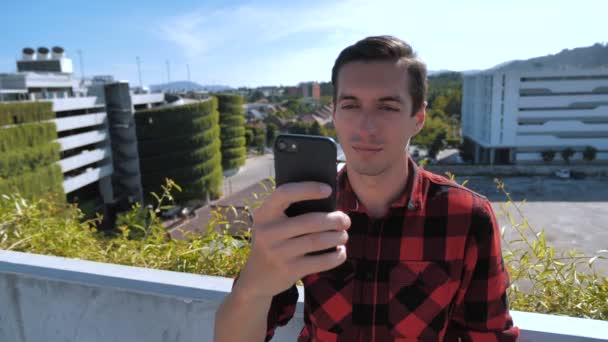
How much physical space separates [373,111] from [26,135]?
24982 mm

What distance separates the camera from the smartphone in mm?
857

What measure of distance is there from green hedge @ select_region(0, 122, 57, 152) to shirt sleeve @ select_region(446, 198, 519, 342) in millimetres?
24087

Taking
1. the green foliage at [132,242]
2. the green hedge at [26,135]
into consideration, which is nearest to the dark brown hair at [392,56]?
the green foliage at [132,242]

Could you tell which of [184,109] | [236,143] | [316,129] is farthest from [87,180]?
[316,129]

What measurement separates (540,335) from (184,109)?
30111 millimetres

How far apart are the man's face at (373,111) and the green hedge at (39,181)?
21.4 meters

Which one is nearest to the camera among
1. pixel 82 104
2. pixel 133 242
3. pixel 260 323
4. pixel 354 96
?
pixel 260 323

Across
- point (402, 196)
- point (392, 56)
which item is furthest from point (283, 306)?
point (392, 56)

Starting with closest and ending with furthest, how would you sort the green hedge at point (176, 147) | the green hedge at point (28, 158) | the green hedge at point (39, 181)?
the green hedge at point (28, 158)
the green hedge at point (39, 181)
the green hedge at point (176, 147)

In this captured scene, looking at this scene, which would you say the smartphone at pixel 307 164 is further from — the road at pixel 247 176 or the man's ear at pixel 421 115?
the road at pixel 247 176

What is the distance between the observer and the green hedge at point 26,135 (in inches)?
803

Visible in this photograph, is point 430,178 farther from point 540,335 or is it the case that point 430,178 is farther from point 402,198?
point 540,335

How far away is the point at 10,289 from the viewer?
76.1 inches

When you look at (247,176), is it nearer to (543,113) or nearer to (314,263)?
(543,113)
